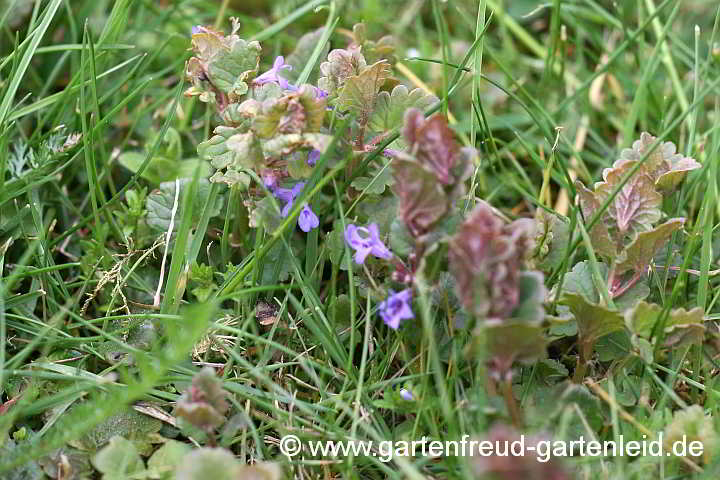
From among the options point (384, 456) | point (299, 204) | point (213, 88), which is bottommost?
point (384, 456)

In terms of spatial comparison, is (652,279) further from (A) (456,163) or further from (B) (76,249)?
(B) (76,249)

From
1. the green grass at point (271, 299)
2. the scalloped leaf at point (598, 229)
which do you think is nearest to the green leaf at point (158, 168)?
the green grass at point (271, 299)

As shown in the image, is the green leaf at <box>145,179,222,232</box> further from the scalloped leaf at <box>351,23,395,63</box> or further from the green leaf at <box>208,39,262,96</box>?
the scalloped leaf at <box>351,23,395,63</box>

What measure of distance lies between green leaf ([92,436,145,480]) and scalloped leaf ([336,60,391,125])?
0.99m

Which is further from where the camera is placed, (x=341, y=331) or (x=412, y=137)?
(x=341, y=331)

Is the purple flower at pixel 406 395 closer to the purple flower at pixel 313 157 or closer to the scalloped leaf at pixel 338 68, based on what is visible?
the purple flower at pixel 313 157

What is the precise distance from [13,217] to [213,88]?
2.47ft

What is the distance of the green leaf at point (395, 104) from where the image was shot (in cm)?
196

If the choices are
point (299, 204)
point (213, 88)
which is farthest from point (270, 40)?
point (299, 204)

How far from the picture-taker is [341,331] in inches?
78.0

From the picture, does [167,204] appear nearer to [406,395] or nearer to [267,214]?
[267,214]

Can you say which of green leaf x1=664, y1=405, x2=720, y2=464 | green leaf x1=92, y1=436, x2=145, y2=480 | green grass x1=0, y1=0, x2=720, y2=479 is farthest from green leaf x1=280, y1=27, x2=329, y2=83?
green leaf x1=664, y1=405, x2=720, y2=464

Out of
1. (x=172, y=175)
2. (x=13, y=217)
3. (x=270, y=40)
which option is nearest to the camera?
(x=13, y=217)

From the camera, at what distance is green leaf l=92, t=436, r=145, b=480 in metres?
1.59
